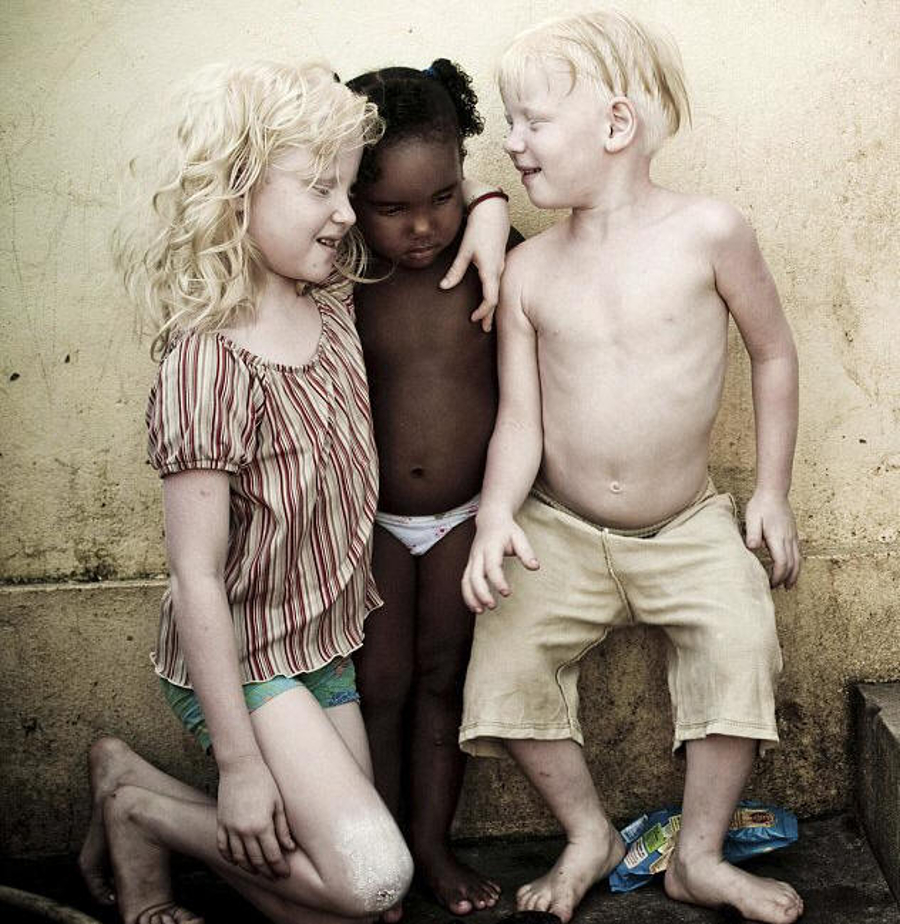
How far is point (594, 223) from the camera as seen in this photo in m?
2.52

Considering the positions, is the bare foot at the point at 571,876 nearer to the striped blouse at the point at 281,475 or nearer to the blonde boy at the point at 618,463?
the blonde boy at the point at 618,463

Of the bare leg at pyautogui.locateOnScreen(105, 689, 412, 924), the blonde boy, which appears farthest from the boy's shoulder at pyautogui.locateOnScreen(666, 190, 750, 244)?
the bare leg at pyautogui.locateOnScreen(105, 689, 412, 924)

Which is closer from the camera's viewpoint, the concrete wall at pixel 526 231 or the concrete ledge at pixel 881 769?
the concrete ledge at pixel 881 769

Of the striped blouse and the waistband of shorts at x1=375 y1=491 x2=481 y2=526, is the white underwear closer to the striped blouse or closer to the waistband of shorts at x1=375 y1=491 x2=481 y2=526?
the waistband of shorts at x1=375 y1=491 x2=481 y2=526

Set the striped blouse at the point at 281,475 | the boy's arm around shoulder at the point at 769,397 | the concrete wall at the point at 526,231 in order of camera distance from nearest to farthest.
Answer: the striped blouse at the point at 281,475
the boy's arm around shoulder at the point at 769,397
the concrete wall at the point at 526,231

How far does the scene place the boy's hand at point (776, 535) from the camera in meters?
2.53

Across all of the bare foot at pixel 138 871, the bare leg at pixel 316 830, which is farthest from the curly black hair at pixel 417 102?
the bare foot at pixel 138 871

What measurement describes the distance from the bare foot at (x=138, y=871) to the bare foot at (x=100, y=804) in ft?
0.17

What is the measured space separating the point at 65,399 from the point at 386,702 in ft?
2.81

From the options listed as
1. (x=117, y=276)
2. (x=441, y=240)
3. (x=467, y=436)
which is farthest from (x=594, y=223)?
(x=117, y=276)

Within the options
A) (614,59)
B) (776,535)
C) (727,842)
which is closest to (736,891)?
(727,842)

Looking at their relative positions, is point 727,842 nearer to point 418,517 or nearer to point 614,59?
point 418,517

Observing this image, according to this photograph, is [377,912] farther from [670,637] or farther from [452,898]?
[670,637]

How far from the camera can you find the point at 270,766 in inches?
92.0
